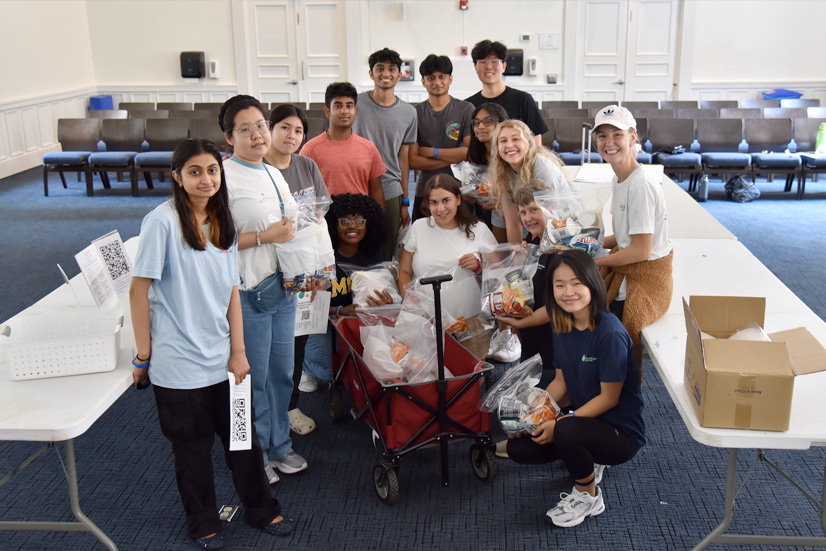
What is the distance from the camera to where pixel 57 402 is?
236 centimetres

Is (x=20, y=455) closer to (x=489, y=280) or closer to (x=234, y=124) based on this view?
(x=234, y=124)

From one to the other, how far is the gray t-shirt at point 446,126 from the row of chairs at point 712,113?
211 inches

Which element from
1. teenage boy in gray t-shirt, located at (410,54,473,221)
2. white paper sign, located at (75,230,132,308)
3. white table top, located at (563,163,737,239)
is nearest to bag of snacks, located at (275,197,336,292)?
white paper sign, located at (75,230,132,308)

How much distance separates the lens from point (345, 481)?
3.10m

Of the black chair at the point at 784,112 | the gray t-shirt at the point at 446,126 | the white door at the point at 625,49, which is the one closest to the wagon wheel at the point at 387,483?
the gray t-shirt at the point at 446,126

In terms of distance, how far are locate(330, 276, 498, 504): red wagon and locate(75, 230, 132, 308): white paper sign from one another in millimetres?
946

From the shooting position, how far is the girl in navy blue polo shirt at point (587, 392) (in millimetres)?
2682

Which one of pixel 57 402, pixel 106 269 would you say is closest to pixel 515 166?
pixel 106 269

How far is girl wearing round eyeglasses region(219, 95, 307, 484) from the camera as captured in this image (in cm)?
269

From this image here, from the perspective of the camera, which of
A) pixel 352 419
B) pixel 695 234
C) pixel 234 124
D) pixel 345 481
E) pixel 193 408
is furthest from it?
pixel 695 234

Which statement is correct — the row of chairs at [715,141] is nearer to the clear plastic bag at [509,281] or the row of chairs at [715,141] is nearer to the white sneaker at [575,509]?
the clear plastic bag at [509,281]

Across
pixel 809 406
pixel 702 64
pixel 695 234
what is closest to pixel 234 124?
pixel 809 406

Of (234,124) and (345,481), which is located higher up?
(234,124)

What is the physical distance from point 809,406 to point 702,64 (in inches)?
401
